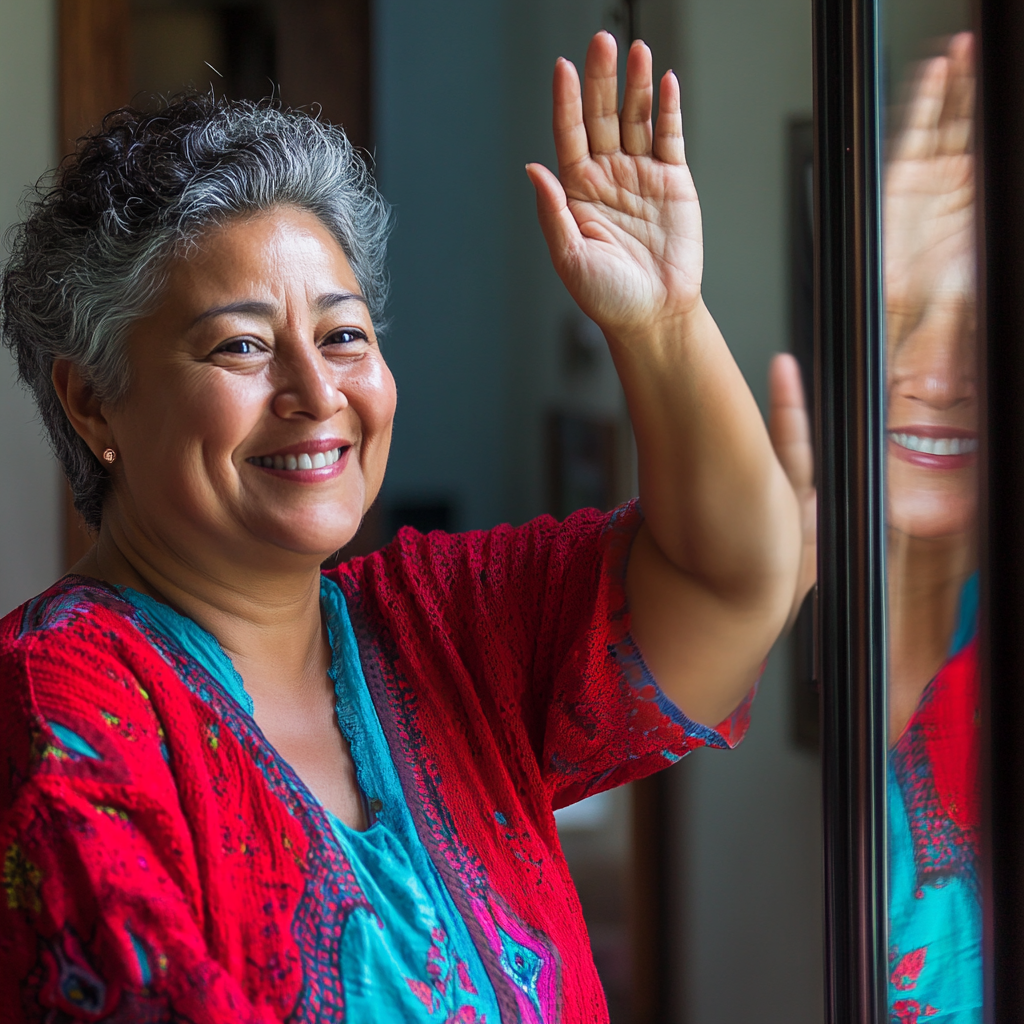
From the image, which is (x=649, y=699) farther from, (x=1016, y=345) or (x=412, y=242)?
(x=412, y=242)

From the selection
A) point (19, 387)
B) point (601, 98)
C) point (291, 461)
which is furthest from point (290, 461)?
point (19, 387)

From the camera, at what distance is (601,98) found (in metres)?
0.93

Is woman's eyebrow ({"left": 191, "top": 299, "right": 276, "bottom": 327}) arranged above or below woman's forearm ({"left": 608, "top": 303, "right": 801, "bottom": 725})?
above

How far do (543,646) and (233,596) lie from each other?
1.06 ft

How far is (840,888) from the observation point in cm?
72

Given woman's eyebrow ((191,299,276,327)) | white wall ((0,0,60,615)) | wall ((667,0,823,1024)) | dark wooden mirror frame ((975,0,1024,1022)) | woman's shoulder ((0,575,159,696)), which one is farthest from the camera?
wall ((667,0,823,1024))

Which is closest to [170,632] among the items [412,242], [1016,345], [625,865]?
[1016,345]

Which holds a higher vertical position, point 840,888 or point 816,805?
point 840,888

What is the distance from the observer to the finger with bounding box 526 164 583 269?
35.8 inches

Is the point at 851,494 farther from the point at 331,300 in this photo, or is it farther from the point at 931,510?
the point at 331,300

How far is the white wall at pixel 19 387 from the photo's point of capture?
1.56m

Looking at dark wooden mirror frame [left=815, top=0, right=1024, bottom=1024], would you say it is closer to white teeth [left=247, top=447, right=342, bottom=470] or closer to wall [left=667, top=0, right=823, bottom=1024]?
white teeth [left=247, top=447, right=342, bottom=470]

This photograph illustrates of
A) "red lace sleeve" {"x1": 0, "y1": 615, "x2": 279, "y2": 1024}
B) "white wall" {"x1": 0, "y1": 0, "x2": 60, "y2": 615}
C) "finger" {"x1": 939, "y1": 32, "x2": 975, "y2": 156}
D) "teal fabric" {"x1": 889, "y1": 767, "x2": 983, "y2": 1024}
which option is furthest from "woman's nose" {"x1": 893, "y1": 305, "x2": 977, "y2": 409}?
"white wall" {"x1": 0, "y1": 0, "x2": 60, "y2": 615}

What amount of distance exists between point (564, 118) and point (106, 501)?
58 cm
